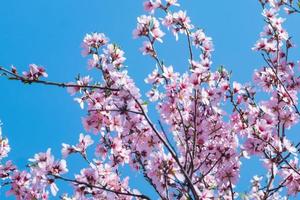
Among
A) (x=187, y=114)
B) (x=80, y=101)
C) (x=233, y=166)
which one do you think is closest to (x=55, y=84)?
(x=80, y=101)

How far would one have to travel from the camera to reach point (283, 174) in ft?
23.4

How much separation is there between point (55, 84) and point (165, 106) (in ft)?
7.87

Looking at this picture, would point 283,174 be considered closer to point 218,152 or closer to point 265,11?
point 218,152

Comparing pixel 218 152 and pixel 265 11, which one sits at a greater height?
pixel 265 11

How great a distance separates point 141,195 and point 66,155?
128 centimetres

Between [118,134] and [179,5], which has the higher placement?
[179,5]

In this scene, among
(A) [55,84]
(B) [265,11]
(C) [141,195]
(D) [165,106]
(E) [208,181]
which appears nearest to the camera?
(A) [55,84]

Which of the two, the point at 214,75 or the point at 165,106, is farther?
the point at 214,75

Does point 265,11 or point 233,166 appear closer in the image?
point 233,166

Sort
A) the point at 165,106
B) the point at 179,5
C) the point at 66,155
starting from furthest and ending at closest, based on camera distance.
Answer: the point at 179,5 → the point at 165,106 → the point at 66,155

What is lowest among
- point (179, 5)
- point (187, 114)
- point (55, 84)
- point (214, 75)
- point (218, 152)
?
point (55, 84)

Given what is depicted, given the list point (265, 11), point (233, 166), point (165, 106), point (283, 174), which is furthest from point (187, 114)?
point (265, 11)

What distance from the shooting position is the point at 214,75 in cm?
803

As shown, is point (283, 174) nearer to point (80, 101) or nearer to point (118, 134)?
point (118, 134)
